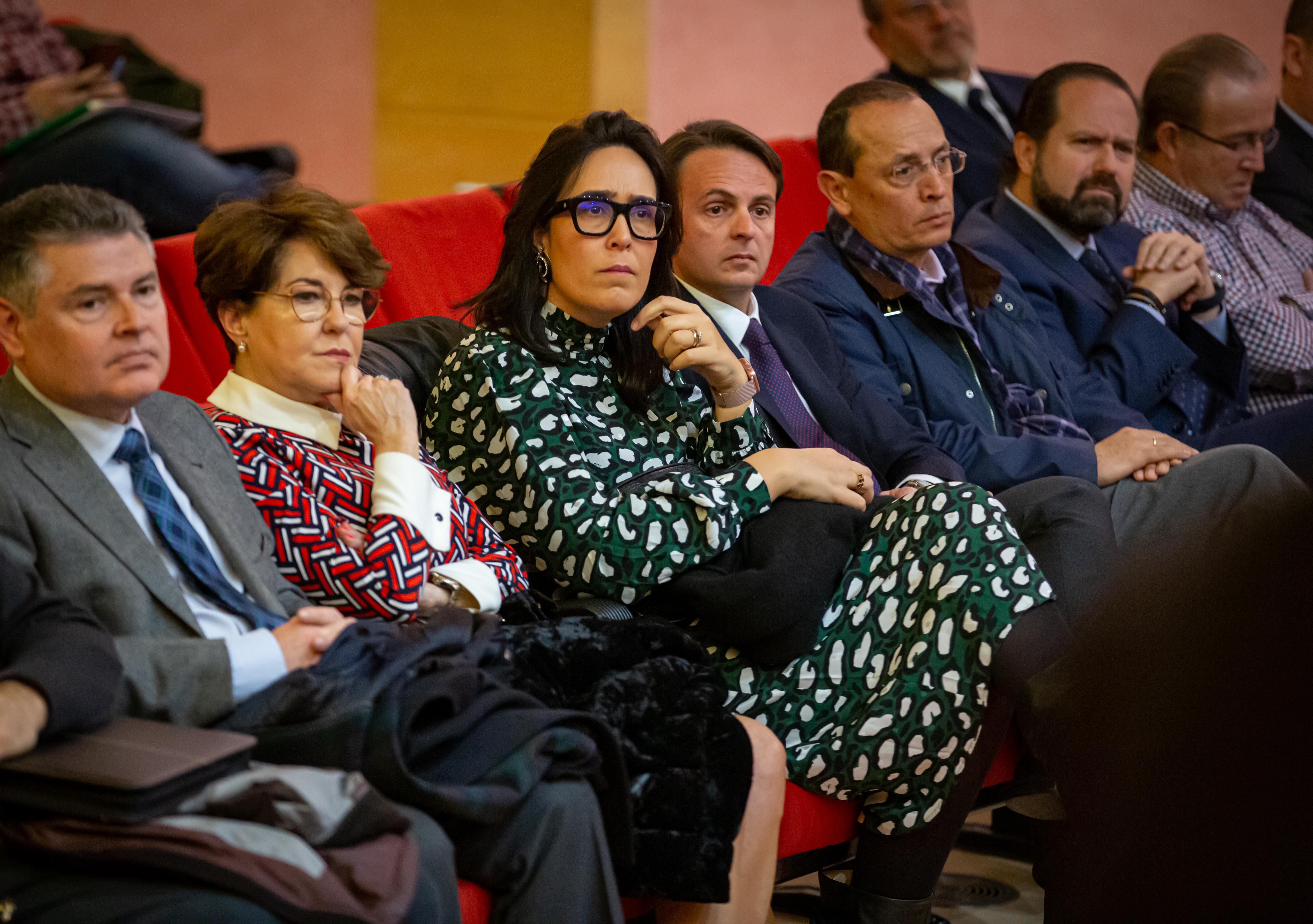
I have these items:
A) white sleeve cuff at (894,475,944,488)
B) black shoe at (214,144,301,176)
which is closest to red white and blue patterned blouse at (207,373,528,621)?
white sleeve cuff at (894,475,944,488)

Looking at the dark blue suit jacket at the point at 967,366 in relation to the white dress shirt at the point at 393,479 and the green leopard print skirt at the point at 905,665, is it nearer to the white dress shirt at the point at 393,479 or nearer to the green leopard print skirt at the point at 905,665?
the green leopard print skirt at the point at 905,665

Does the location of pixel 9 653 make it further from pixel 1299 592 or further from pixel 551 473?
pixel 1299 592

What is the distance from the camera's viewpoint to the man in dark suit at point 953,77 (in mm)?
3854

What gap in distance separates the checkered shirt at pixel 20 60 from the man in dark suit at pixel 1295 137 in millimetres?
3352

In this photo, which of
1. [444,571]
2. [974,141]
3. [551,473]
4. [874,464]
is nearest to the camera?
[444,571]

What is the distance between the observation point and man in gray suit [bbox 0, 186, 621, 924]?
1.55 meters

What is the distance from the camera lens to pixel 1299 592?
0.70m

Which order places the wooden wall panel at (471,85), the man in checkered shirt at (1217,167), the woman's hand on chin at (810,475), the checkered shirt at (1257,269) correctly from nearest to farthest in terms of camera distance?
the woman's hand on chin at (810,475), the checkered shirt at (1257,269), the man in checkered shirt at (1217,167), the wooden wall panel at (471,85)

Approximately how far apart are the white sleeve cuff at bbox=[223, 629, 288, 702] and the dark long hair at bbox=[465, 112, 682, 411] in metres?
0.74

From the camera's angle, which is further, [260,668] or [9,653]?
[260,668]

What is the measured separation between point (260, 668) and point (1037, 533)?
1.35 meters

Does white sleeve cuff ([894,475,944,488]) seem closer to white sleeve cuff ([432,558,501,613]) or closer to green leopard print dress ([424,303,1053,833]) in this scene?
green leopard print dress ([424,303,1053,833])

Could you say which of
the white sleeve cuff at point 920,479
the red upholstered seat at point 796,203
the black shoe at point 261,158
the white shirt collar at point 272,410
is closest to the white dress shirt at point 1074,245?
the red upholstered seat at point 796,203

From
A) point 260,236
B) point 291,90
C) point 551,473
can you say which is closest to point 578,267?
point 551,473
